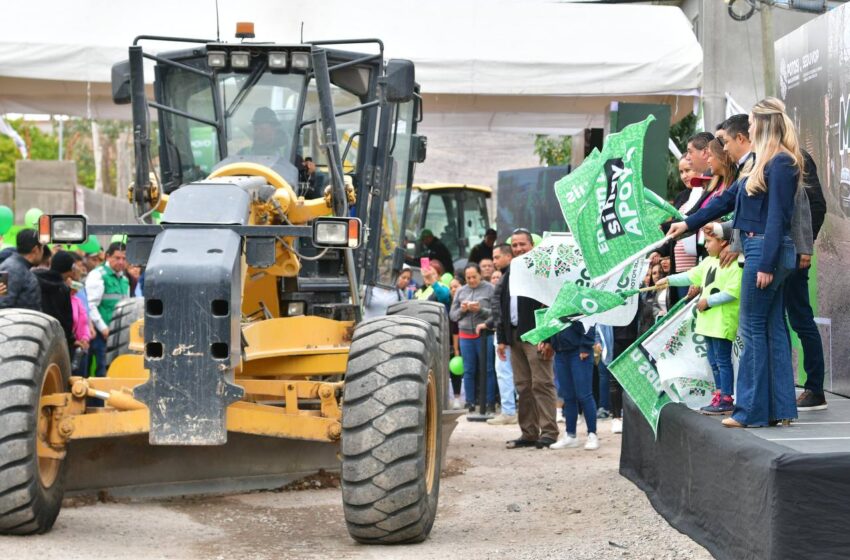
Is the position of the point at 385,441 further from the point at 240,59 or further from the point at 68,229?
the point at 240,59

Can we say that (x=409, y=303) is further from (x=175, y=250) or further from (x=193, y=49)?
(x=175, y=250)

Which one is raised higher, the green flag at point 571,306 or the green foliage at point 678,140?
the green foliage at point 678,140

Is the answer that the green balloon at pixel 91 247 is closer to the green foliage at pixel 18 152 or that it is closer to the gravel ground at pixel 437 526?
the gravel ground at pixel 437 526

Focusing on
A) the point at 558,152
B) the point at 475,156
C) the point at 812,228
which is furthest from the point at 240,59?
the point at 475,156

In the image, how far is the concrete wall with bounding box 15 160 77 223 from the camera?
78.6 feet

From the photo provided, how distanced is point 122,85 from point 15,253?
253cm

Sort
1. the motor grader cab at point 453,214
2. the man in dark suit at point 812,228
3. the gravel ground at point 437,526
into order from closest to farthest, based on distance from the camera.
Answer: the gravel ground at point 437,526 < the man in dark suit at point 812,228 < the motor grader cab at point 453,214

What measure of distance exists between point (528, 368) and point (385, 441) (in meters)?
5.79

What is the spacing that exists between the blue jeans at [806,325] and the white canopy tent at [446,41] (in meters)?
6.51

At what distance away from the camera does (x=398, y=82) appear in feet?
28.6

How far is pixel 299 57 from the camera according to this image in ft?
29.5

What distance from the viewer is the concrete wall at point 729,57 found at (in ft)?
48.5

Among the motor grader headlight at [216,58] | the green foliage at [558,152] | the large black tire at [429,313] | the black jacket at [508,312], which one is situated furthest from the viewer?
the green foliage at [558,152]

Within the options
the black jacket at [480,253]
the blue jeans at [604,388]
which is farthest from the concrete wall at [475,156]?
the blue jeans at [604,388]
